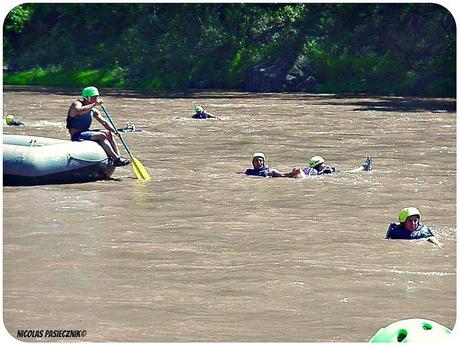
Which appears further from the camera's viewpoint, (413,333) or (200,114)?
(200,114)

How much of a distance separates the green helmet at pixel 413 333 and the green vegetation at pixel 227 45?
32445 millimetres

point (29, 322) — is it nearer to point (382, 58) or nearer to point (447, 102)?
point (447, 102)

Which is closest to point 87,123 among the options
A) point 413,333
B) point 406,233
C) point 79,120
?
point 79,120

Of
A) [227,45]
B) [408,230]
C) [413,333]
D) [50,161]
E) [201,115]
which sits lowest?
[201,115]

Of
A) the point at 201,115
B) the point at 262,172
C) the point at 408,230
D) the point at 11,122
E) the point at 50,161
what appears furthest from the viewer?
the point at 201,115

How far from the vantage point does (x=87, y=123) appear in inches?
621

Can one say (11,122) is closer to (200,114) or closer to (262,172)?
(200,114)

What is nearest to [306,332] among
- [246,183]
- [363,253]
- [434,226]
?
[363,253]

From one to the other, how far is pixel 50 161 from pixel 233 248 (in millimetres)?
4750

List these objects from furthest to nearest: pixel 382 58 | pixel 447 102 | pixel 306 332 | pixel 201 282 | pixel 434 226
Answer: pixel 382 58 < pixel 447 102 < pixel 434 226 < pixel 201 282 < pixel 306 332

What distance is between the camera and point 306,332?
765 cm

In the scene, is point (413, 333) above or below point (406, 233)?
above

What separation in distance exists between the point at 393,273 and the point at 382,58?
31232 millimetres

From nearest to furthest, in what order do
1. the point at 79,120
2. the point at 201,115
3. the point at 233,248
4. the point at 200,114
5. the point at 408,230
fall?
1. the point at 233,248
2. the point at 408,230
3. the point at 79,120
4. the point at 200,114
5. the point at 201,115
